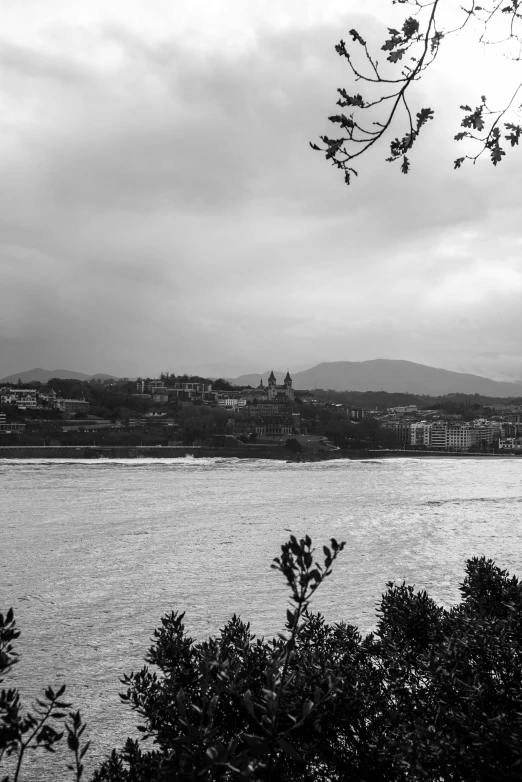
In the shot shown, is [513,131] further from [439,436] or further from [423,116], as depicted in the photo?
[439,436]

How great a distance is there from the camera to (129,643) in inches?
153

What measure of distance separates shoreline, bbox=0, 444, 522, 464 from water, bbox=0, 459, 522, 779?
1063 centimetres

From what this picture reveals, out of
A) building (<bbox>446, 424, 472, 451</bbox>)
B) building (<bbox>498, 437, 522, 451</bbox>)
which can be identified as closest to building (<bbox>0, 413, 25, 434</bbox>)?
building (<bbox>446, 424, 472, 451</bbox>)

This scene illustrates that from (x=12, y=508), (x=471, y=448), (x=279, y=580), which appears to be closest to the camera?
(x=279, y=580)

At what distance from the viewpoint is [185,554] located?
23.0ft

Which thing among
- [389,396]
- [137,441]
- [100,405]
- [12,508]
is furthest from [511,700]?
[389,396]

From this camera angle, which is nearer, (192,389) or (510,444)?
(510,444)

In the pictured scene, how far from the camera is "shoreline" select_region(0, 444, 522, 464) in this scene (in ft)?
86.5

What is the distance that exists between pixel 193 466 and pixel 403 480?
25.1ft

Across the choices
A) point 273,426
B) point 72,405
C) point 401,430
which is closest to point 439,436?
point 401,430

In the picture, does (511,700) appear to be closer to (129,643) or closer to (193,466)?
(129,643)

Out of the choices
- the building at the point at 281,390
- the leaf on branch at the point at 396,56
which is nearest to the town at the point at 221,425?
the building at the point at 281,390

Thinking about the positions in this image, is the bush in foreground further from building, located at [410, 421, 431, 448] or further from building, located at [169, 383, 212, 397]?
building, located at [169, 383, 212, 397]

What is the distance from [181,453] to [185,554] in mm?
21507
